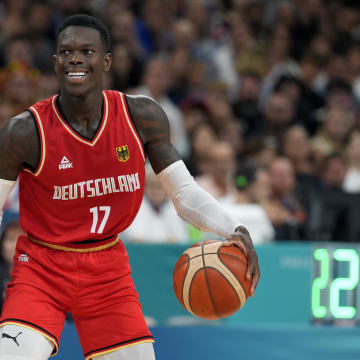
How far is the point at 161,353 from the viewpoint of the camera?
5.16 metres

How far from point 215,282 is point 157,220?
3045mm

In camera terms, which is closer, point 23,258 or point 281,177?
point 23,258

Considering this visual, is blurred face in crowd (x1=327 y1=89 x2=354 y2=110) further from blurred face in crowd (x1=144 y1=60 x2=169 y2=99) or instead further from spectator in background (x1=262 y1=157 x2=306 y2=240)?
spectator in background (x1=262 y1=157 x2=306 y2=240)

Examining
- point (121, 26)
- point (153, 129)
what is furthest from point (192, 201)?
point (121, 26)

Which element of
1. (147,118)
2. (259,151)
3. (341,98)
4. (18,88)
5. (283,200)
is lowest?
(283,200)

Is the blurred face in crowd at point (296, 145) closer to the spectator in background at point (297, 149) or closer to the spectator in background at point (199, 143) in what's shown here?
the spectator in background at point (297, 149)

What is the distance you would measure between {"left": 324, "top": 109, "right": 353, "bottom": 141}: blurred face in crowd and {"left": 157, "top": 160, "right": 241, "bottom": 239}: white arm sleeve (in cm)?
555

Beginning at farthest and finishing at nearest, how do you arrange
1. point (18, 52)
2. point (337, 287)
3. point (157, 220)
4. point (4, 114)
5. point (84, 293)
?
point (18, 52) → point (4, 114) → point (157, 220) → point (337, 287) → point (84, 293)

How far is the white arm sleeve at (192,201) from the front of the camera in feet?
12.0

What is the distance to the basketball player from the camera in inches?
135

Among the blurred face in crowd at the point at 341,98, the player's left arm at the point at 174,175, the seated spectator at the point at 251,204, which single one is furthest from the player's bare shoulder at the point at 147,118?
the blurred face in crowd at the point at 341,98

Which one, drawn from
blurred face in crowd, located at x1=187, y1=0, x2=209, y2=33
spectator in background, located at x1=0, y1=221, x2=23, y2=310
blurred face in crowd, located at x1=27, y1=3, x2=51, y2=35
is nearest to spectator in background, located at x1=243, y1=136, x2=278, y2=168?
blurred face in crowd, located at x1=187, y1=0, x2=209, y2=33

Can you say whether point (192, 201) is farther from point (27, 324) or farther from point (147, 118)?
point (27, 324)

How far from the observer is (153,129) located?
3.65m
